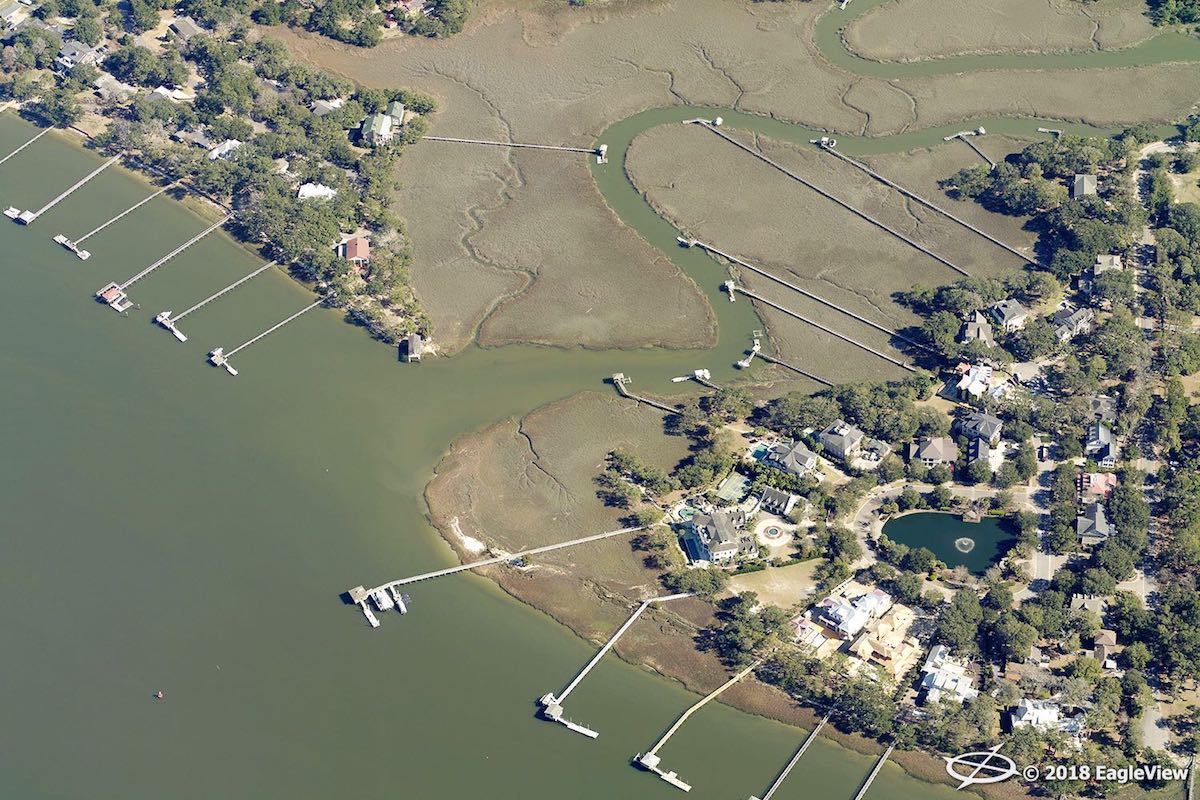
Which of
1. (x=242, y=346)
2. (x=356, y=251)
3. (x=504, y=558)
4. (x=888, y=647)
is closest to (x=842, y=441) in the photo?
(x=888, y=647)

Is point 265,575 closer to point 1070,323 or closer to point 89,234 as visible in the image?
point 89,234

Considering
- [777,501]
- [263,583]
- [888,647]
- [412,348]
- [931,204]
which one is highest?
[931,204]

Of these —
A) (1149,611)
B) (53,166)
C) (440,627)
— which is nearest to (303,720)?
(440,627)

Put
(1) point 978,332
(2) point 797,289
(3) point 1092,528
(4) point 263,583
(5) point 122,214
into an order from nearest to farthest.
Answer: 1. (3) point 1092,528
2. (4) point 263,583
3. (1) point 978,332
4. (2) point 797,289
5. (5) point 122,214

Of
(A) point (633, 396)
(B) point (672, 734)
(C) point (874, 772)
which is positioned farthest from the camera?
(A) point (633, 396)

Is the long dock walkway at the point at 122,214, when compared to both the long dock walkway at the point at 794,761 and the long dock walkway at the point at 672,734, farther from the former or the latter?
the long dock walkway at the point at 794,761

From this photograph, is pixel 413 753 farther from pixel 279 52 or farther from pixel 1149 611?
pixel 279 52
